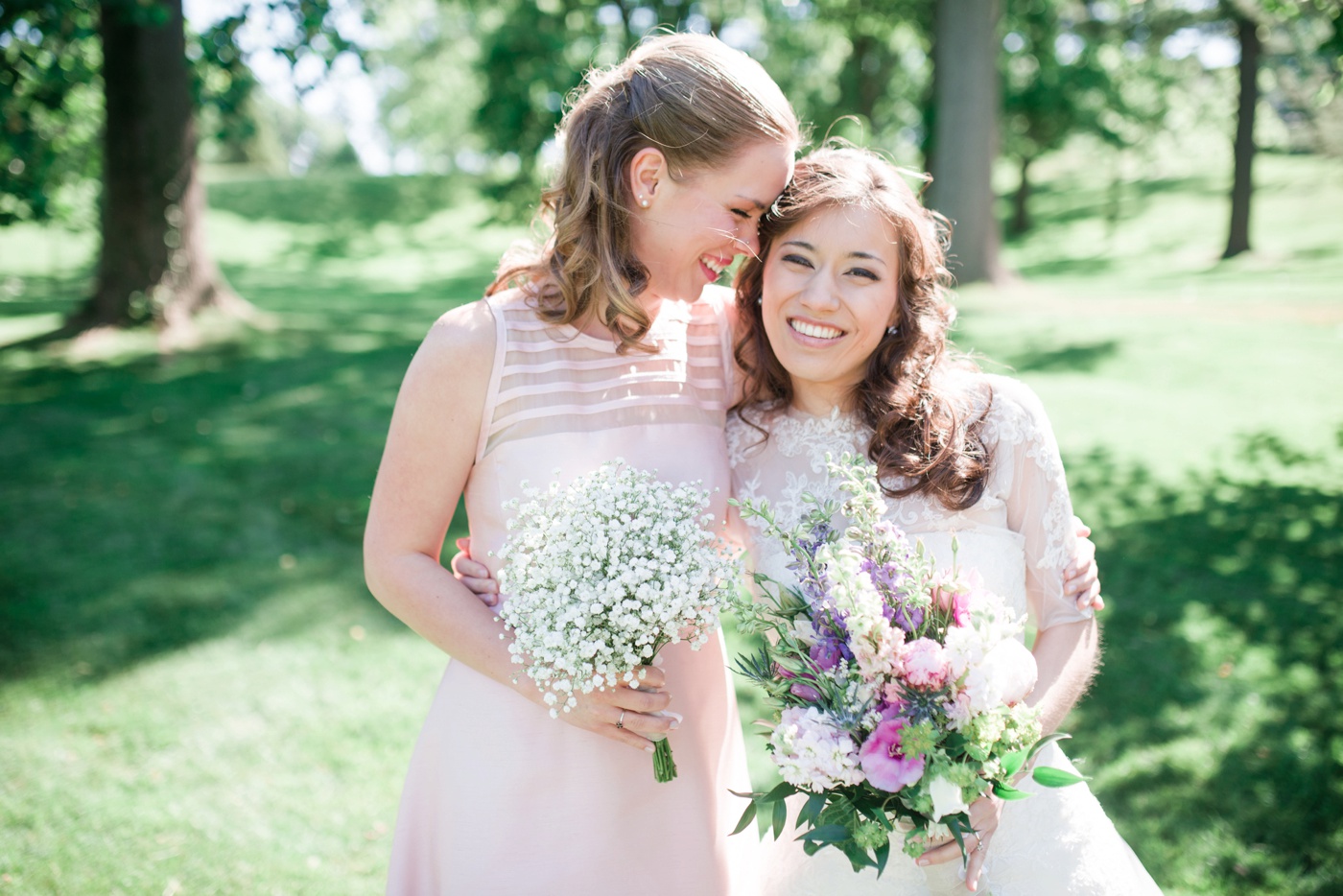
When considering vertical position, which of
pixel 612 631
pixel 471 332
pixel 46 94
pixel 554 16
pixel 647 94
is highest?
pixel 554 16

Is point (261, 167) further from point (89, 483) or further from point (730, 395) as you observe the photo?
point (730, 395)

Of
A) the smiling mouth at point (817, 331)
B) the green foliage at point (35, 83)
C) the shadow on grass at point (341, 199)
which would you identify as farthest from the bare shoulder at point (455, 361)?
the shadow on grass at point (341, 199)

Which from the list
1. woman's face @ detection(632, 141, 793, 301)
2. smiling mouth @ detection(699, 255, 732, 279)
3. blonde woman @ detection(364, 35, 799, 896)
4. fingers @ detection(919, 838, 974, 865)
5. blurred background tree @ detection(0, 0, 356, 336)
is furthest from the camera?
blurred background tree @ detection(0, 0, 356, 336)

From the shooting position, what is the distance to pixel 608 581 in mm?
2078

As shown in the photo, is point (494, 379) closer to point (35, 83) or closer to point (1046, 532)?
point (1046, 532)

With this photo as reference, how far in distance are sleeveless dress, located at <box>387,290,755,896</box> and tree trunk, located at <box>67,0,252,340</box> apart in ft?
31.4

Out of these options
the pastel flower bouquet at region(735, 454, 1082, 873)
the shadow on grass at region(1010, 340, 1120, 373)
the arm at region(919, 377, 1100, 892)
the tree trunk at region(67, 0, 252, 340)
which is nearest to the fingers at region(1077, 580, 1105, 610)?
the arm at region(919, 377, 1100, 892)

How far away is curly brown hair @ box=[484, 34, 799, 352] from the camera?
100 inches

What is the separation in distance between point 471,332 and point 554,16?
17525mm

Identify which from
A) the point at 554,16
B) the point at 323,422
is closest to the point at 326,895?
the point at 323,422

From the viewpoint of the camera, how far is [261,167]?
153 ft

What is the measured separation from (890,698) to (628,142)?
1.66 m

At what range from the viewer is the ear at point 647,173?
102 inches

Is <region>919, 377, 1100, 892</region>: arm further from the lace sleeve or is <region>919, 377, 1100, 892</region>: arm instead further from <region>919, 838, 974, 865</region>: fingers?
<region>919, 838, 974, 865</region>: fingers
